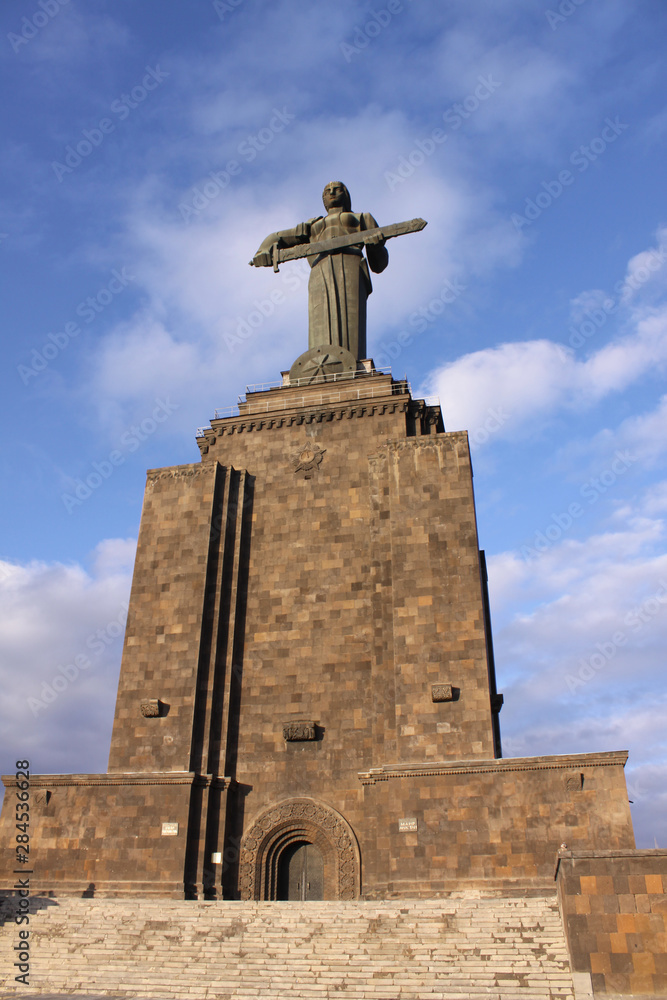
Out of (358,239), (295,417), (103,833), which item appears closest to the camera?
(103,833)

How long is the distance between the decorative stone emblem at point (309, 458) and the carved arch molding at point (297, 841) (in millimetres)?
11591

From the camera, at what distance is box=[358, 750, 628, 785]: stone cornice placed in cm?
2072

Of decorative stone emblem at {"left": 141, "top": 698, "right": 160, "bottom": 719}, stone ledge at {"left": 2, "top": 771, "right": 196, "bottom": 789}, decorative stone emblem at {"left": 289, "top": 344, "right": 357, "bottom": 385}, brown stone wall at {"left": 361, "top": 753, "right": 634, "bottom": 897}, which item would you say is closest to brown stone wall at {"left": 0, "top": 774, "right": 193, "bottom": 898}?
stone ledge at {"left": 2, "top": 771, "right": 196, "bottom": 789}

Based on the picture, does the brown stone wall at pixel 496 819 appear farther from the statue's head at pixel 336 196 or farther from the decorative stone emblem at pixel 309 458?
the statue's head at pixel 336 196

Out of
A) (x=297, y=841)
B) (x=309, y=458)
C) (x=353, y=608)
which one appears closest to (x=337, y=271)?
(x=309, y=458)

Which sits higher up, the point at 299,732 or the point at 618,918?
the point at 299,732

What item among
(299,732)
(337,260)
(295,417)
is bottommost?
(299,732)

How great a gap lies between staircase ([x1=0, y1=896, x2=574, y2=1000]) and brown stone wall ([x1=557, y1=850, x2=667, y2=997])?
0.70 m

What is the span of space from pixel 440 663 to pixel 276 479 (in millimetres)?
9653

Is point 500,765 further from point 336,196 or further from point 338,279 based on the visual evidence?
point 336,196

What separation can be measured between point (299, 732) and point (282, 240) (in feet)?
75.0

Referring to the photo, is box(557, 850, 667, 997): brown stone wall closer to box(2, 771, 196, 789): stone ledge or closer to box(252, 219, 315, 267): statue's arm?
box(2, 771, 196, 789): stone ledge

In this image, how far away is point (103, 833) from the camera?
22.9m

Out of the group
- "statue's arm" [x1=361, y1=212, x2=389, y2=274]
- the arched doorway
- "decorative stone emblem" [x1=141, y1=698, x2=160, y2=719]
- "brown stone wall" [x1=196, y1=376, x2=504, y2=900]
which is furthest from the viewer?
"statue's arm" [x1=361, y1=212, x2=389, y2=274]
